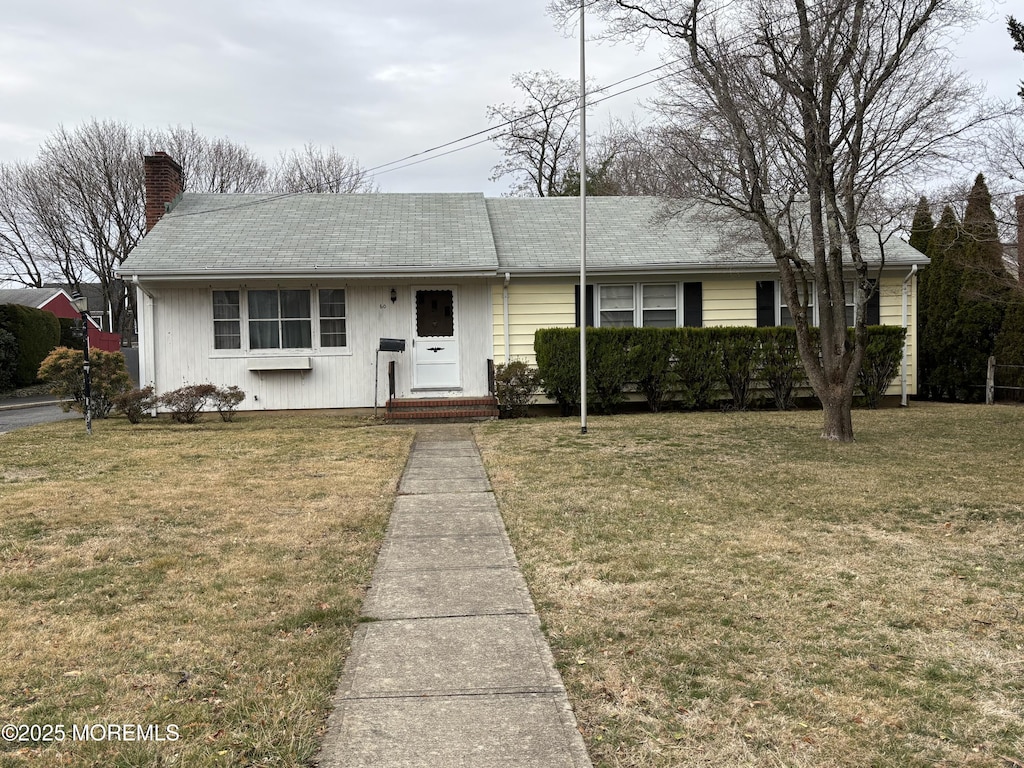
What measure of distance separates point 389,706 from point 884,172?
27.9 feet

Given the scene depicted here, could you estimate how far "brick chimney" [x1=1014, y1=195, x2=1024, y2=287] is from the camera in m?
12.7

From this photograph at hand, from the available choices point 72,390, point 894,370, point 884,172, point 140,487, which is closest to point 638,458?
point 884,172

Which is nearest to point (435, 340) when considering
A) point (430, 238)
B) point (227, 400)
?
point (430, 238)

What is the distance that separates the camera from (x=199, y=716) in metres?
2.84

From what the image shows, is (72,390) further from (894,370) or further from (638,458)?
(894,370)

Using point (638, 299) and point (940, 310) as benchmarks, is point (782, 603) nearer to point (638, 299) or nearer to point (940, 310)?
point (638, 299)

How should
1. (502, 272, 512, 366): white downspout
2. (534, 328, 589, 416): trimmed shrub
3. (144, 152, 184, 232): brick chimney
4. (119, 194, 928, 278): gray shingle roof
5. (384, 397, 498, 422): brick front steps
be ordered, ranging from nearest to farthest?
(384, 397, 498, 422): brick front steps < (534, 328, 589, 416): trimmed shrub < (119, 194, 928, 278): gray shingle roof < (502, 272, 512, 366): white downspout < (144, 152, 184, 232): brick chimney

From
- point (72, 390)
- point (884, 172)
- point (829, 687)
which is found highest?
point (884, 172)

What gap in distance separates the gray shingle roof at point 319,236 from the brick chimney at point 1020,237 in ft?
29.3

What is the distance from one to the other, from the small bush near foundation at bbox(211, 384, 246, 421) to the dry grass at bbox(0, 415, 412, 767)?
3.81 m

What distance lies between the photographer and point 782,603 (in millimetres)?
4008

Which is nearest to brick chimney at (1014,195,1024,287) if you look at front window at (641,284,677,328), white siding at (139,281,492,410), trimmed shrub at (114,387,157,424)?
front window at (641,284,677,328)

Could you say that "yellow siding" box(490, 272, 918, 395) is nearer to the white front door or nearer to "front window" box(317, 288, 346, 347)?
the white front door

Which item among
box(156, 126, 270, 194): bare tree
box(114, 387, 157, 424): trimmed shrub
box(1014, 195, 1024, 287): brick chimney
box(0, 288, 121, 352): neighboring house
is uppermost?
box(156, 126, 270, 194): bare tree
